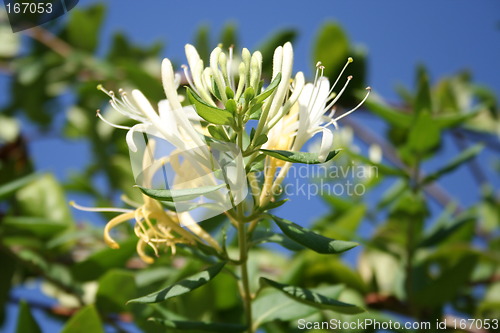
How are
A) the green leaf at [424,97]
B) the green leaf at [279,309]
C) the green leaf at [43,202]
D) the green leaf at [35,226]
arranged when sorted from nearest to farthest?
the green leaf at [279,309], the green leaf at [35,226], the green leaf at [424,97], the green leaf at [43,202]

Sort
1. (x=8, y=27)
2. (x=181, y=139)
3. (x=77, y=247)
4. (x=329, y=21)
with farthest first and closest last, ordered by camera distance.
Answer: (x=8, y=27) → (x=329, y=21) → (x=77, y=247) → (x=181, y=139)

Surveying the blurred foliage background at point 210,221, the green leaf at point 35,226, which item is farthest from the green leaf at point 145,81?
the green leaf at point 35,226

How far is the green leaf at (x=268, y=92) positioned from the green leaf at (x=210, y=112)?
3 cm

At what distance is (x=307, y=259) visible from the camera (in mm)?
1236

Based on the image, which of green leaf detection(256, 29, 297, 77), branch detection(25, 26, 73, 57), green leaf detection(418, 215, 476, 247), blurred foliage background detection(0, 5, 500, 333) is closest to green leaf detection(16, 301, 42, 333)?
blurred foliage background detection(0, 5, 500, 333)

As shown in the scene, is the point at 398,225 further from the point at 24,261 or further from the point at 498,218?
the point at 24,261

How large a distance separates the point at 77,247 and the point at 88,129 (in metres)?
0.61

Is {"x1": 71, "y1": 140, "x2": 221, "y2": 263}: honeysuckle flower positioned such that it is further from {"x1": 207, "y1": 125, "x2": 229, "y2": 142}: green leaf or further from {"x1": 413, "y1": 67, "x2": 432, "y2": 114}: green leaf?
{"x1": 413, "y1": 67, "x2": 432, "y2": 114}: green leaf

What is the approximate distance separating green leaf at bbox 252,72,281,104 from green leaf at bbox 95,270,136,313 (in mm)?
435

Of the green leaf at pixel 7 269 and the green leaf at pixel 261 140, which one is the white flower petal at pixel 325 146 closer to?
the green leaf at pixel 261 140

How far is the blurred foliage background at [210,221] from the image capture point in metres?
1.10

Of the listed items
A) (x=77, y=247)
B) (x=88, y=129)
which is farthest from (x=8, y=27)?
(x=77, y=247)

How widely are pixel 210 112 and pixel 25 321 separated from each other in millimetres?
555

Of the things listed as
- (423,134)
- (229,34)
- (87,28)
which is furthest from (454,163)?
(87,28)
